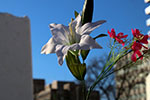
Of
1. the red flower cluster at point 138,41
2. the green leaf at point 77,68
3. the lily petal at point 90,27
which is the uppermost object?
the lily petal at point 90,27

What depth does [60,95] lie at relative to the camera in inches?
629

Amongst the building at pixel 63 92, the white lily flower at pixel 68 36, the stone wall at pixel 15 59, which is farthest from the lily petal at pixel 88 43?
the building at pixel 63 92

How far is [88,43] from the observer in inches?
28.0

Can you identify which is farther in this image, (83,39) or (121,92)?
(121,92)

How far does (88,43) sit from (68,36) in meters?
0.11

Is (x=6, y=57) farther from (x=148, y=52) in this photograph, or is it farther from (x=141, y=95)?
(x=141, y=95)

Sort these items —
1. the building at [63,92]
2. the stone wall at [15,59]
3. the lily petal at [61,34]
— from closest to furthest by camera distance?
the lily petal at [61,34]
the stone wall at [15,59]
the building at [63,92]

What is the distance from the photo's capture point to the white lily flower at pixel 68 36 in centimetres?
73

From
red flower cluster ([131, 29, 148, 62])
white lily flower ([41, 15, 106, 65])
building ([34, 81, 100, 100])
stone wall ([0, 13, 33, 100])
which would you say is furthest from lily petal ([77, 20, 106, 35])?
building ([34, 81, 100, 100])

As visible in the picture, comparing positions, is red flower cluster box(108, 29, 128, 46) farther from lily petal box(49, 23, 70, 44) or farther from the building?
the building

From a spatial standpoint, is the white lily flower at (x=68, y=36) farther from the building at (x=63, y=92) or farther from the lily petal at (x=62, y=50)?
the building at (x=63, y=92)

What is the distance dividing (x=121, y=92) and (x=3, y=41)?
44.7 feet

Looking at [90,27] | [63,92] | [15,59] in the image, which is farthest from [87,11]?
[63,92]

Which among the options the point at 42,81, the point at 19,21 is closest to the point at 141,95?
the point at 42,81
